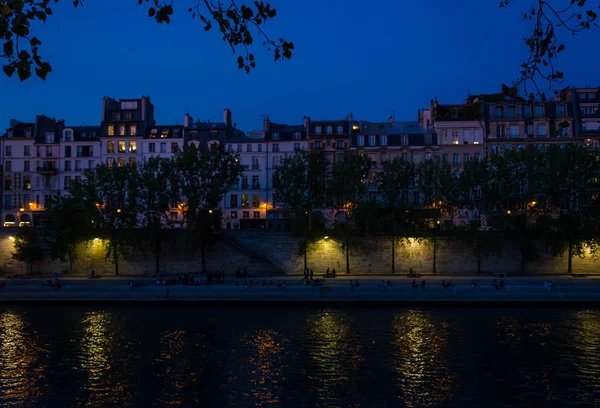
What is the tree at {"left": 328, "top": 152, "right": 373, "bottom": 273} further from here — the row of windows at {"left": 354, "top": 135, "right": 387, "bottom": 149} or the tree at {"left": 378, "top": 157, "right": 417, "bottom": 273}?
the row of windows at {"left": 354, "top": 135, "right": 387, "bottom": 149}

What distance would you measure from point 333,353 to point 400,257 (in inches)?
1078

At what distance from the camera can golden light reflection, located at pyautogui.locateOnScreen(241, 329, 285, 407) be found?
66.5 ft

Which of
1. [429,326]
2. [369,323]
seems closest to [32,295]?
[369,323]

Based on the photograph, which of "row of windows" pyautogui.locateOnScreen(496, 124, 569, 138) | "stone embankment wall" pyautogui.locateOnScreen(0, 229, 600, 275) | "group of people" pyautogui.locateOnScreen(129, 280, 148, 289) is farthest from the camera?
"row of windows" pyautogui.locateOnScreen(496, 124, 569, 138)

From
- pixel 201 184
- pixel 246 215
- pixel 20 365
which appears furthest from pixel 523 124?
pixel 20 365

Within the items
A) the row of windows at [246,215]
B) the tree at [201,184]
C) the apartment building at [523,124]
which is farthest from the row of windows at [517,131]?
the tree at [201,184]

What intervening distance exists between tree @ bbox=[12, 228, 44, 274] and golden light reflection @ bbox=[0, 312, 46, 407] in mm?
19027

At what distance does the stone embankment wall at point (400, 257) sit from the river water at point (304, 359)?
44.0 feet

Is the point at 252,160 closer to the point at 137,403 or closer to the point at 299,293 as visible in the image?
the point at 299,293

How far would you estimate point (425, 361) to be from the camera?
24.8 metres

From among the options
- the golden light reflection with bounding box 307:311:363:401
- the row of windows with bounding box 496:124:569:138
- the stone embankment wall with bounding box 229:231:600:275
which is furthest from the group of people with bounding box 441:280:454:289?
the row of windows with bounding box 496:124:569:138

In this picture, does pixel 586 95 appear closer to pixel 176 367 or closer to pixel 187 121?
pixel 187 121

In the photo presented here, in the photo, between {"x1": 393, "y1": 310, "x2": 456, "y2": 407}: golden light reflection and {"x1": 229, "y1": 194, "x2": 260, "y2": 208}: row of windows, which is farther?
{"x1": 229, "y1": 194, "x2": 260, "y2": 208}: row of windows

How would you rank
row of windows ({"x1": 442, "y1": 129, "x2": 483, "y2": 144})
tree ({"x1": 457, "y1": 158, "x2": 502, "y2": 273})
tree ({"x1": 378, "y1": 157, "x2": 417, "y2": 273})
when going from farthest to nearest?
row of windows ({"x1": 442, "y1": 129, "x2": 483, "y2": 144}) < tree ({"x1": 378, "y1": 157, "x2": 417, "y2": 273}) < tree ({"x1": 457, "y1": 158, "x2": 502, "y2": 273})
